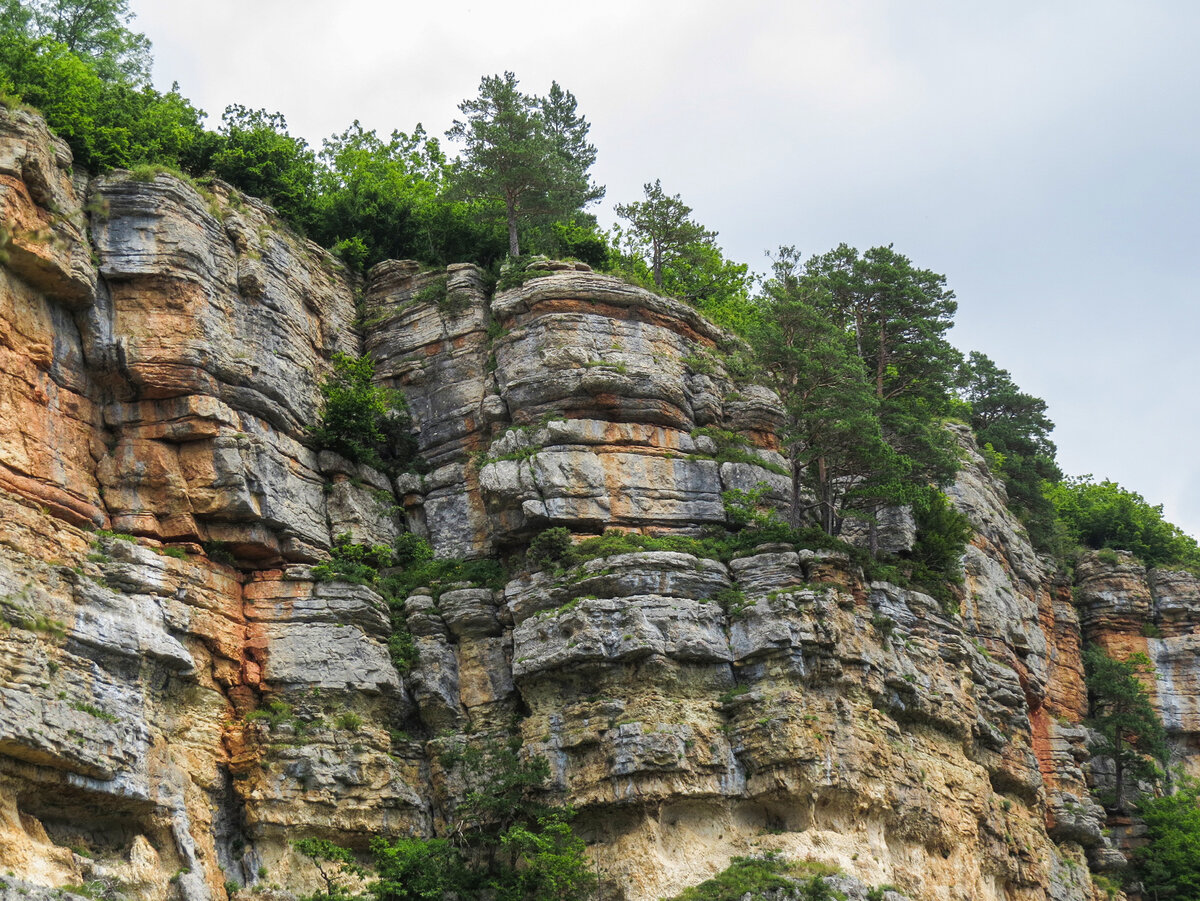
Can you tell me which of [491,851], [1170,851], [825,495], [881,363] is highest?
[881,363]

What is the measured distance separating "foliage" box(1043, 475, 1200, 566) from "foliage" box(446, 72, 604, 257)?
26007 millimetres

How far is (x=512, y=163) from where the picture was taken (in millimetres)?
48594

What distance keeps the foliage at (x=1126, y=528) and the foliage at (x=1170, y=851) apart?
12.2 metres

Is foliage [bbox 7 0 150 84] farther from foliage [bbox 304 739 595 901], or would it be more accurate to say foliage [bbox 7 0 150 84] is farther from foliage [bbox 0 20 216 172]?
foliage [bbox 304 739 595 901]

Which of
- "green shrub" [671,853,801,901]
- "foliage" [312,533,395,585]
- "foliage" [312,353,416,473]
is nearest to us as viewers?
"green shrub" [671,853,801,901]

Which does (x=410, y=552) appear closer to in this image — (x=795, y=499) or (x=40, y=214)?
(x=795, y=499)

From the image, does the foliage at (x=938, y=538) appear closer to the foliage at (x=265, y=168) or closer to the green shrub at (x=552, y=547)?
the green shrub at (x=552, y=547)

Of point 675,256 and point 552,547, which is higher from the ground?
point 675,256

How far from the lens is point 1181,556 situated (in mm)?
59219

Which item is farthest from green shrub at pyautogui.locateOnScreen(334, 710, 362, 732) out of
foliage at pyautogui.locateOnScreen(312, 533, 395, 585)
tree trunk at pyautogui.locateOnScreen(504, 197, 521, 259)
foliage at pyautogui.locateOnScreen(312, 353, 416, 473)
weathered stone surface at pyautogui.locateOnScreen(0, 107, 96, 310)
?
tree trunk at pyautogui.locateOnScreen(504, 197, 521, 259)

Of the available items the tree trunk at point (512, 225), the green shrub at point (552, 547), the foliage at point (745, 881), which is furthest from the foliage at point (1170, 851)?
the tree trunk at point (512, 225)

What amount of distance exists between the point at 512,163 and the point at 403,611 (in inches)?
734

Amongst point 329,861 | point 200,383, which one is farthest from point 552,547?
point 200,383

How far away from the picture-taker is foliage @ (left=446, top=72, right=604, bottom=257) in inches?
1901
